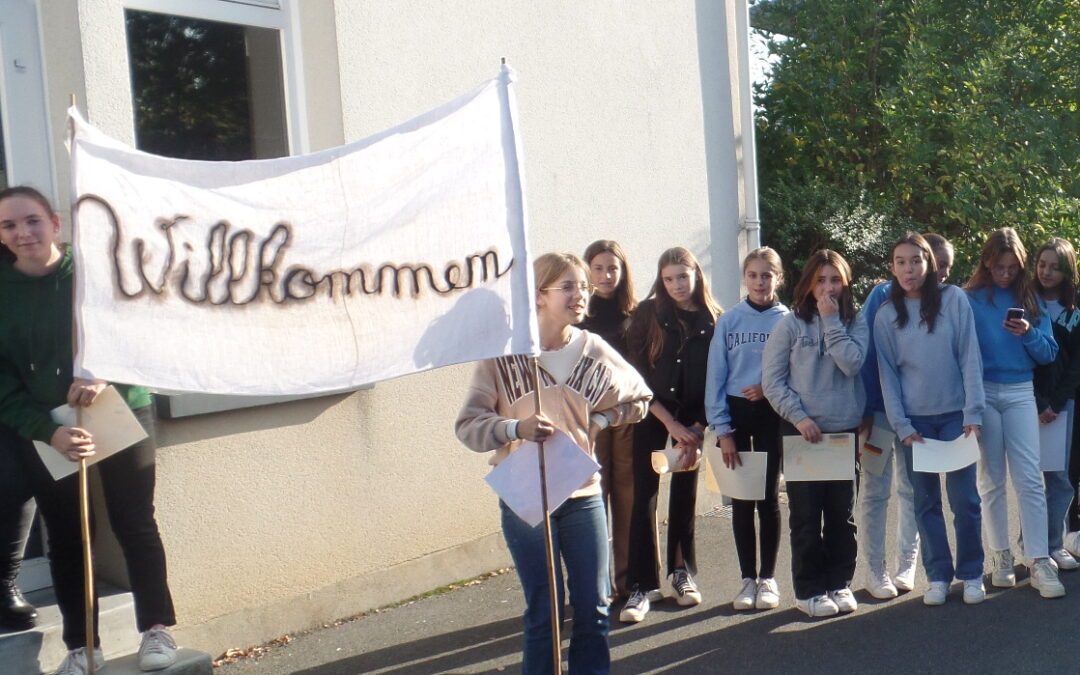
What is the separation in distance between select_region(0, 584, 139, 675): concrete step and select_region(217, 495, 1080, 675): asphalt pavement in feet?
2.03

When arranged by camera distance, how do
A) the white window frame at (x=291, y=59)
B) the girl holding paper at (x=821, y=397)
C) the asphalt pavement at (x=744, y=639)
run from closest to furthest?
the asphalt pavement at (x=744, y=639) → the girl holding paper at (x=821, y=397) → the white window frame at (x=291, y=59)

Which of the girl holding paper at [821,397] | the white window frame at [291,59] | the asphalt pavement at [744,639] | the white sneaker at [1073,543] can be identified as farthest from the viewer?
the white sneaker at [1073,543]

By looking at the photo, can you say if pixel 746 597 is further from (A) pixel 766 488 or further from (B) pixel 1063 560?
(B) pixel 1063 560

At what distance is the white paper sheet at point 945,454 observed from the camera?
5488 millimetres

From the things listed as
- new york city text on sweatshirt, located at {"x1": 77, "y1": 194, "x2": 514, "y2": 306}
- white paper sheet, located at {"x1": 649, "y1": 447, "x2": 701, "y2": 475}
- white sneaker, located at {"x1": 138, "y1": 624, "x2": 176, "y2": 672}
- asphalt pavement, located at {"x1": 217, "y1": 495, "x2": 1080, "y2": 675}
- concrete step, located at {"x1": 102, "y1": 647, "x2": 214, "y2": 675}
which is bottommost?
asphalt pavement, located at {"x1": 217, "y1": 495, "x2": 1080, "y2": 675}

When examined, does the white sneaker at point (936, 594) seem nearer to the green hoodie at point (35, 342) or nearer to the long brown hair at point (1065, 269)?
the long brown hair at point (1065, 269)

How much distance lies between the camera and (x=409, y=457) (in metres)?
6.23

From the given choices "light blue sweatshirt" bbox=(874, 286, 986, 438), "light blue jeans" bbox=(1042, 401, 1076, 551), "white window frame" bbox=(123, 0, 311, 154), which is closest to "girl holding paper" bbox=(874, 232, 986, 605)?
"light blue sweatshirt" bbox=(874, 286, 986, 438)

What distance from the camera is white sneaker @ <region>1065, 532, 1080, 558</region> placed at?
6.47 metres

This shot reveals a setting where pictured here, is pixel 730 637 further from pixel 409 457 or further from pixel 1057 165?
pixel 1057 165

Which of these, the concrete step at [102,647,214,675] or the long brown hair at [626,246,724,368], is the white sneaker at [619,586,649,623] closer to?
the long brown hair at [626,246,724,368]

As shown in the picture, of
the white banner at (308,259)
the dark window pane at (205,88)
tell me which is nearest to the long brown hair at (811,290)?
the white banner at (308,259)

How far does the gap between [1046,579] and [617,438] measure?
7.61 ft

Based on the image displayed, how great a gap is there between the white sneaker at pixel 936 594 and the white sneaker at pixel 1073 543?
4.12 feet
